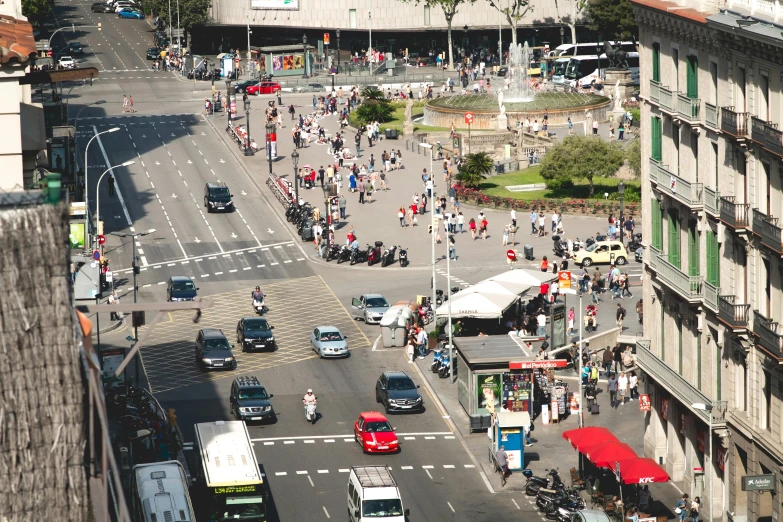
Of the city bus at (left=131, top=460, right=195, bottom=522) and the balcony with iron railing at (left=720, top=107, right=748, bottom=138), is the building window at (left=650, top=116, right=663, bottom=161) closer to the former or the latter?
the balcony with iron railing at (left=720, top=107, right=748, bottom=138)

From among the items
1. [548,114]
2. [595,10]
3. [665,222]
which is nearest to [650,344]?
[665,222]

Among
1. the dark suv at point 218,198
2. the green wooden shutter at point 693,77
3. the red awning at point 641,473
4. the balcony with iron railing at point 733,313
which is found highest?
the green wooden shutter at point 693,77

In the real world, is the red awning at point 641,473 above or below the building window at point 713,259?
below

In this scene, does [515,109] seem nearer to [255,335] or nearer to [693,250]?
[255,335]

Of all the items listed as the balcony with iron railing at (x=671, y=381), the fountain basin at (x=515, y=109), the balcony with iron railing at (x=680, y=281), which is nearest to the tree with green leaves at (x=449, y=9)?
the fountain basin at (x=515, y=109)

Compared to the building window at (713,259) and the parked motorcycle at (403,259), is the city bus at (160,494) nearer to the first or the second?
the building window at (713,259)

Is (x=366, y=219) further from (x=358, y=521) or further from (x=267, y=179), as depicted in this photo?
(x=358, y=521)
